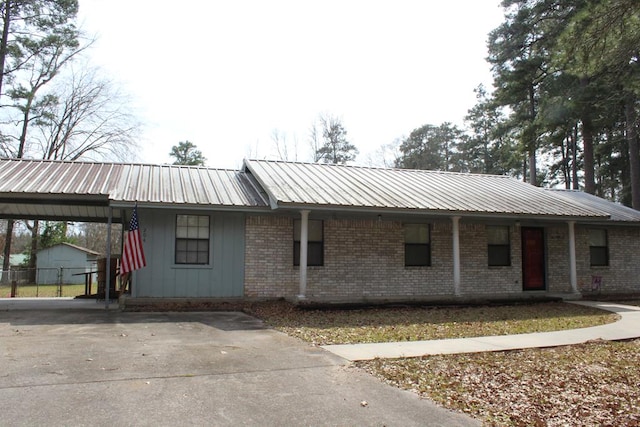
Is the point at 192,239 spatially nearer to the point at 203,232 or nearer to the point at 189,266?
the point at 203,232

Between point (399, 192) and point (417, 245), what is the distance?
1.67 meters

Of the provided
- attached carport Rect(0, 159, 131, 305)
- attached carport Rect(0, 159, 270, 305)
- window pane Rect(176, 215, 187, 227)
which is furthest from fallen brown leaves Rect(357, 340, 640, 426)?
attached carport Rect(0, 159, 131, 305)

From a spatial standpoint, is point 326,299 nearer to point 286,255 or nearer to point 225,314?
point 286,255

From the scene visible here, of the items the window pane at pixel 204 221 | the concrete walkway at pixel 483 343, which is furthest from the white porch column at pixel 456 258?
the window pane at pixel 204 221

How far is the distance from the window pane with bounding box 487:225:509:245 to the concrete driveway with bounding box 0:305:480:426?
9.39 metres

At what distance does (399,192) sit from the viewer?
581 inches

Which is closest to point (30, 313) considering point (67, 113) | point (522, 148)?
point (522, 148)

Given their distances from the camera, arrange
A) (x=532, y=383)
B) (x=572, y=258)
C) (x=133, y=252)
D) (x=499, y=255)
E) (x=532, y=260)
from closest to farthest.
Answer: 1. (x=532, y=383)
2. (x=133, y=252)
3. (x=572, y=258)
4. (x=499, y=255)
5. (x=532, y=260)

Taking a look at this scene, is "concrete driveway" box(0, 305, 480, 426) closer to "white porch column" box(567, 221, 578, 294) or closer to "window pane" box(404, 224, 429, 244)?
"window pane" box(404, 224, 429, 244)

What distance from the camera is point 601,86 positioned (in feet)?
79.3

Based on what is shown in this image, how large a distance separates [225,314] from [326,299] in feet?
10.3

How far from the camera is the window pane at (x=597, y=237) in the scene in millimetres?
17234

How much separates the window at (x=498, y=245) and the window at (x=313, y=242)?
5.53 meters

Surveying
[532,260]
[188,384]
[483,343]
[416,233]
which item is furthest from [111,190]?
[532,260]
